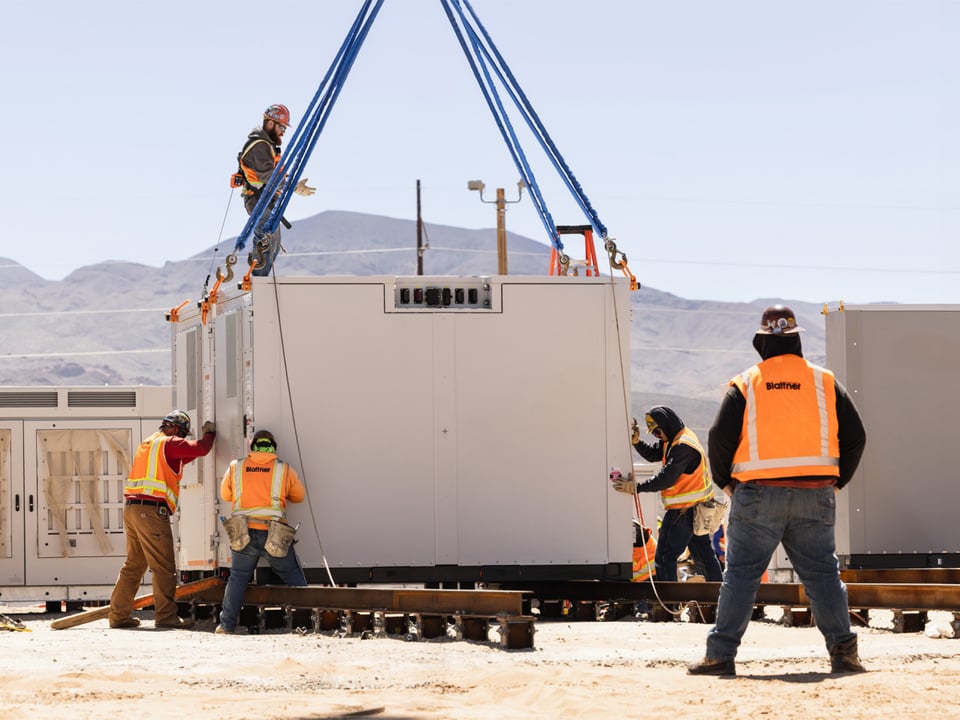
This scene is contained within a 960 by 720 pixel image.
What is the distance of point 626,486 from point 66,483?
26.4ft

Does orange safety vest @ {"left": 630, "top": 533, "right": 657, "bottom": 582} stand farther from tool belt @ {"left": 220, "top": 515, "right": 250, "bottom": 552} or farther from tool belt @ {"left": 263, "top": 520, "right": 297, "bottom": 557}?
tool belt @ {"left": 220, "top": 515, "right": 250, "bottom": 552}

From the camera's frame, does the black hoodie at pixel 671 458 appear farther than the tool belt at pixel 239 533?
Yes

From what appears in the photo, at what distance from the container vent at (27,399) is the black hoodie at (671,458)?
308 inches

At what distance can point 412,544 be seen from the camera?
1329 centimetres

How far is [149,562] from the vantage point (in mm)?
13789

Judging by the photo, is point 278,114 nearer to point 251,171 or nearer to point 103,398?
point 251,171

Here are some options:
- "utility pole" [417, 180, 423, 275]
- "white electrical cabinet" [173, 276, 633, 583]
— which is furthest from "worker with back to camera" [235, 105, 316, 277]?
"utility pole" [417, 180, 423, 275]

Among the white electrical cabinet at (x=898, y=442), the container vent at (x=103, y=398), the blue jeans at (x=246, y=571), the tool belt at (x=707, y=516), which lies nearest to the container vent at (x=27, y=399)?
the container vent at (x=103, y=398)

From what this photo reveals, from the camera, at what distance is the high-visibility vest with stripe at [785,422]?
8492 millimetres

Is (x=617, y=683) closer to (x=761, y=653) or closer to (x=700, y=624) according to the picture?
(x=761, y=653)

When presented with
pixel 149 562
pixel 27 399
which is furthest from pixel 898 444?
pixel 27 399

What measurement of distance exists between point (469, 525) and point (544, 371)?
1.38 metres

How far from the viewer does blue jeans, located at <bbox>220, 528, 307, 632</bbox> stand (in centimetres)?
1276

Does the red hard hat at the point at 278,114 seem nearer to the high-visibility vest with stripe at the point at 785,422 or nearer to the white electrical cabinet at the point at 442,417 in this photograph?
the white electrical cabinet at the point at 442,417
